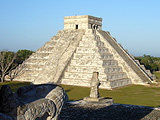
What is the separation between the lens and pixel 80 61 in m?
28.7

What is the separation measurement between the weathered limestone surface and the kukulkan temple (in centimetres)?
1979

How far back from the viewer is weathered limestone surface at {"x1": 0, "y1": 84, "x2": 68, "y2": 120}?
175 inches

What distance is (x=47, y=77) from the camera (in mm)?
27938

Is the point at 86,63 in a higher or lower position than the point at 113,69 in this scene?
higher

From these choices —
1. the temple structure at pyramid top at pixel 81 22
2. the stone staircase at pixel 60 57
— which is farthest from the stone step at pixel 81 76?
the temple structure at pyramid top at pixel 81 22

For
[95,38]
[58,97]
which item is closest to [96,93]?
[58,97]

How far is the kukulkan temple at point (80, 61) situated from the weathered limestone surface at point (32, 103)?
19.8 meters

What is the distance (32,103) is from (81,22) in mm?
29322

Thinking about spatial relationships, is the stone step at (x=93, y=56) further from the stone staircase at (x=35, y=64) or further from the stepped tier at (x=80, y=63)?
the stone staircase at (x=35, y=64)

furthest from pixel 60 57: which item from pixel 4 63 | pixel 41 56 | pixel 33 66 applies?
pixel 4 63

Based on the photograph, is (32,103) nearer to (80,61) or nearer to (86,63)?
(86,63)

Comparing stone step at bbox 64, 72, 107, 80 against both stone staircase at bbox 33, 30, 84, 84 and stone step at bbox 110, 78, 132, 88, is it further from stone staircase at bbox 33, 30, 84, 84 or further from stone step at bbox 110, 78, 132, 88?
stone step at bbox 110, 78, 132, 88

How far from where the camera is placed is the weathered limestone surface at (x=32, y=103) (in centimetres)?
444

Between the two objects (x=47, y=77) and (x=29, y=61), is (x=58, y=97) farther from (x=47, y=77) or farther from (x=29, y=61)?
(x=29, y=61)
